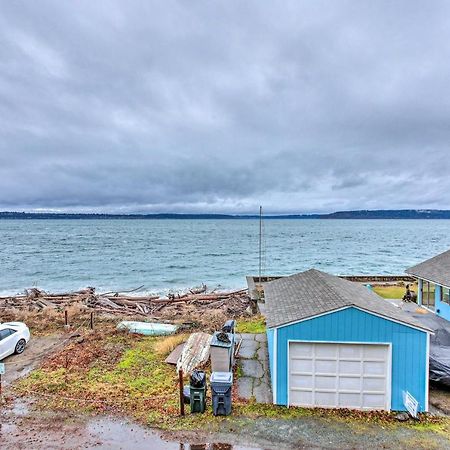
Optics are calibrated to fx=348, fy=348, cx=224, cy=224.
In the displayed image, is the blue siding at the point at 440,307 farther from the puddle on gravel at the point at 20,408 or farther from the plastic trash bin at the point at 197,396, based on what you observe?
the puddle on gravel at the point at 20,408

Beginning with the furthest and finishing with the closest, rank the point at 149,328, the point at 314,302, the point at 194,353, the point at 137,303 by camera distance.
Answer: the point at 137,303 < the point at 149,328 < the point at 194,353 < the point at 314,302

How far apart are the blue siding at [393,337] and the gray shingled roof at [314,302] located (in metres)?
0.23

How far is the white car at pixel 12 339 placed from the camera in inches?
574

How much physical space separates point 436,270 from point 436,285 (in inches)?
32.8

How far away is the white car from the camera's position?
47.9ft

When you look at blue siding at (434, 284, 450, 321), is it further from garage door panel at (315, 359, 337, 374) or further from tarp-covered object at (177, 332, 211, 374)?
tarp-covered object at (177, 332, 211, 374)

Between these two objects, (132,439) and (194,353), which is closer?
(132,439)

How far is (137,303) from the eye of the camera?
2789 centimetres

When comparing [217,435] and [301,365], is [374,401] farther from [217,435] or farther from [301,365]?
[217,435]

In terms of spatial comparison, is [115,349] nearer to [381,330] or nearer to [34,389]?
[34,389]

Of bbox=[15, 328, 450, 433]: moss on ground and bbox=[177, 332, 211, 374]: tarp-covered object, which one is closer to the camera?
bbox=[15, 328, 450, 433]: moss on ground

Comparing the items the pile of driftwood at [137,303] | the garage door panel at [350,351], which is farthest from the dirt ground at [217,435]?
the pile of driftwood at [137,303]

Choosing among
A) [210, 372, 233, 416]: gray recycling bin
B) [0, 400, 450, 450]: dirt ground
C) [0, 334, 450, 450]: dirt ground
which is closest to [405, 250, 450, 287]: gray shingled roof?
[0, 334, 450, 450]: dirt ground

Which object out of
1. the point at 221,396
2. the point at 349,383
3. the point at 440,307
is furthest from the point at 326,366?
the point at 440,307
